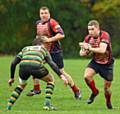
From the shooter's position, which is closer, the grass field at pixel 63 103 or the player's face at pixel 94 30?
the grass field at pixel 63 103

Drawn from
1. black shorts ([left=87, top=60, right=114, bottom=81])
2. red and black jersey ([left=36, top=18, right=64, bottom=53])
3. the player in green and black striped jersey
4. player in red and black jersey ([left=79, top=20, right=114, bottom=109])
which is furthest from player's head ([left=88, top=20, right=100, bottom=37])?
red and black jersey ([left=36, top=18, right=64, bottom=53])

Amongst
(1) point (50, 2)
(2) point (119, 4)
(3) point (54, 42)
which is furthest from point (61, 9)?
(3) point (54, 42)

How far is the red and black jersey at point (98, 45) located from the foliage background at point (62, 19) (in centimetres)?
3920

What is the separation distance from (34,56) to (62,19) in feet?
142

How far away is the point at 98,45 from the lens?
11.9 meters

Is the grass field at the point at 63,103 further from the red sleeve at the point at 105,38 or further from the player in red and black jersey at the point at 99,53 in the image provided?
the red sleeve at the point at 105,38

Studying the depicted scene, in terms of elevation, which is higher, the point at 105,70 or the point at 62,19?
the point at 105,70

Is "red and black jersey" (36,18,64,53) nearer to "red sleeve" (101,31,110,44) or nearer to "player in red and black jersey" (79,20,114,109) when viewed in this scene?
"player in red and black jersey" (79,20,114,109)

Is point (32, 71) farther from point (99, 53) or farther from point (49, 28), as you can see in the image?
point (49, 28)

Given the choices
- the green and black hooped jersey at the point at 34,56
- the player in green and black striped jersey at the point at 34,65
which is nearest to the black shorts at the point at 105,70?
the player in green and black striped jersey at the point at 34,65

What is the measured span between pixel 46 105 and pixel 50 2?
42.4m

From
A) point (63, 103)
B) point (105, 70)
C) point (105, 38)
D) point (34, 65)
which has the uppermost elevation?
point (105, 38)

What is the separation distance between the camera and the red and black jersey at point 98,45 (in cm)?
1179

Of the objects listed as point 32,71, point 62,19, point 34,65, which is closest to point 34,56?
point 34,65
